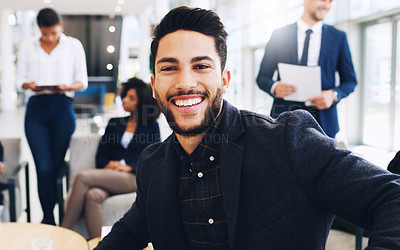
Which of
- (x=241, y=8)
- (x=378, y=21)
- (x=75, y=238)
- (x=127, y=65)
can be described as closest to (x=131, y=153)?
(x=75, y=238)

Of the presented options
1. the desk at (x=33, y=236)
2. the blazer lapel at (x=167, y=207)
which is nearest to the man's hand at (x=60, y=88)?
the desk at (x=33, y=236)

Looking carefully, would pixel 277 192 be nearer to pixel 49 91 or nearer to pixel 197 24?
pixel 197 24

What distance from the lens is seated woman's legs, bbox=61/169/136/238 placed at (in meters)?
2.71

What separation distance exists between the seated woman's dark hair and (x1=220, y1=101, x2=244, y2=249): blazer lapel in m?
2.01

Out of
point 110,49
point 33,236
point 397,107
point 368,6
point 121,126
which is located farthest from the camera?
point 110,49

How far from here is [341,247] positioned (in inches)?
76.4

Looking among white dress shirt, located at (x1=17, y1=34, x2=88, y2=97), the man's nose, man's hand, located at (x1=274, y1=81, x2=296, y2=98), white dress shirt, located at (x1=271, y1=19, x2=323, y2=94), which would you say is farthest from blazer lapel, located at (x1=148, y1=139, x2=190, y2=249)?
white dress shirt, located at (x1=17, y1=34, x2=88, y2=97)

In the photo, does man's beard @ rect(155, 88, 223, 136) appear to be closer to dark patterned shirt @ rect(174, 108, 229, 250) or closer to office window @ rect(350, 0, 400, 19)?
dark patterned shirt @ rect(174, 108, 229, 250)

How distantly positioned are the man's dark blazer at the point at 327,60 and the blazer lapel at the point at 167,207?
132cm

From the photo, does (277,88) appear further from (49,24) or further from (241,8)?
(241,8)

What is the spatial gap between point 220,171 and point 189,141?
0.15m

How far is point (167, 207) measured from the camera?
3.66 feet

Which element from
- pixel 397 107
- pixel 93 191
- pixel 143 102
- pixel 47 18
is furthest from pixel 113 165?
pixel 397 107

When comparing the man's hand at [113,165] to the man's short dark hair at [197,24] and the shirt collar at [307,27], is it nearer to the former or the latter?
the shirt collar at [307,27]
